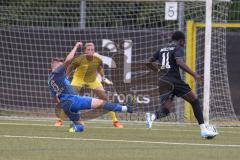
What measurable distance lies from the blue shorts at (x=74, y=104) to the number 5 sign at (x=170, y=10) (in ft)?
19.1

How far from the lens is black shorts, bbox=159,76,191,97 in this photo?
15828 millimetres

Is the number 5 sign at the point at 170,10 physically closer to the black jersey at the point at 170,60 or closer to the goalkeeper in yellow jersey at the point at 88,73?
the goalkeeper in yellow jersey at the point at 88,73

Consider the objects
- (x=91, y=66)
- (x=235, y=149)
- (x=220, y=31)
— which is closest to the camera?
(x=235, y=149)

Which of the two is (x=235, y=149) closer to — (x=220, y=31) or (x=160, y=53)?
(x=160, y=53)

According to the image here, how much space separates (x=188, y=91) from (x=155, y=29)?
6722 mm

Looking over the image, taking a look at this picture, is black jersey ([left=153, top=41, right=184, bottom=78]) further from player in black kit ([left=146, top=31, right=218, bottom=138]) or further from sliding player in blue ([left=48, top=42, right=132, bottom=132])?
sliding player in blue ([left=48, top=42, right=132, bottom=132])

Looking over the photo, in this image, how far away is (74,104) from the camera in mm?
16000

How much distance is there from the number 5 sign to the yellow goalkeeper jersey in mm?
3160

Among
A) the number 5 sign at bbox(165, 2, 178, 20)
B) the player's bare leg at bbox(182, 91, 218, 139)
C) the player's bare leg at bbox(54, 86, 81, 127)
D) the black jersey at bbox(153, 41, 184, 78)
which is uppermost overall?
the number 5 sign at bbox(165, 2, 178, 20)

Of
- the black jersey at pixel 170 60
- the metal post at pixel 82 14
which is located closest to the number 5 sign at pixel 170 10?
the metal post at pixel 82 14

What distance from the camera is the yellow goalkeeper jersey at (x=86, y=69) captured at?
18.8 meters

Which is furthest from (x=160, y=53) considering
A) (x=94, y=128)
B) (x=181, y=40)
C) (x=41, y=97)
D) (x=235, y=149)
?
(x=41, y=97)

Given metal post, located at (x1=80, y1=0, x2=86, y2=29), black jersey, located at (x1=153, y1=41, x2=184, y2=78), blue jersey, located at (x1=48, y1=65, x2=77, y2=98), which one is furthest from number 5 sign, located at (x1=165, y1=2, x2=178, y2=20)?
blue jersey, located at (x1=48, y1=65, x2=77, y2=98)

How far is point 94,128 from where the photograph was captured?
1789cm
